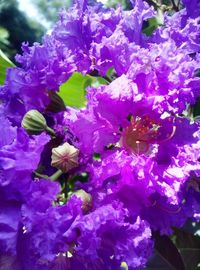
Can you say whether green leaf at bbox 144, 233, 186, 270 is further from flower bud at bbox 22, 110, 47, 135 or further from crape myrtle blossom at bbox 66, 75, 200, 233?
flower bud at bbox 22, 110, 47, 135

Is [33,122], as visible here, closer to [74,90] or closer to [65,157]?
[65,157]

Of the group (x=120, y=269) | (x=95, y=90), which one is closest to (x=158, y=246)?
(x=120, y=269)

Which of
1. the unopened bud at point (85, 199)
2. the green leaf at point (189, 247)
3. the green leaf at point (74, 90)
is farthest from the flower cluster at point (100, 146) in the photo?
the green leaf at point (189, 247)

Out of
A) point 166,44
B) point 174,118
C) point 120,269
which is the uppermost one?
point 166,44

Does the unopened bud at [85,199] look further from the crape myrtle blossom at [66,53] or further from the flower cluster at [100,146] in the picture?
the crape myrtle blossom at [66,53]

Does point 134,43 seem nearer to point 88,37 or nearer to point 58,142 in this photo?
point 88,37

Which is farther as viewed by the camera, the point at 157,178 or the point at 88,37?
the point at 88,37
